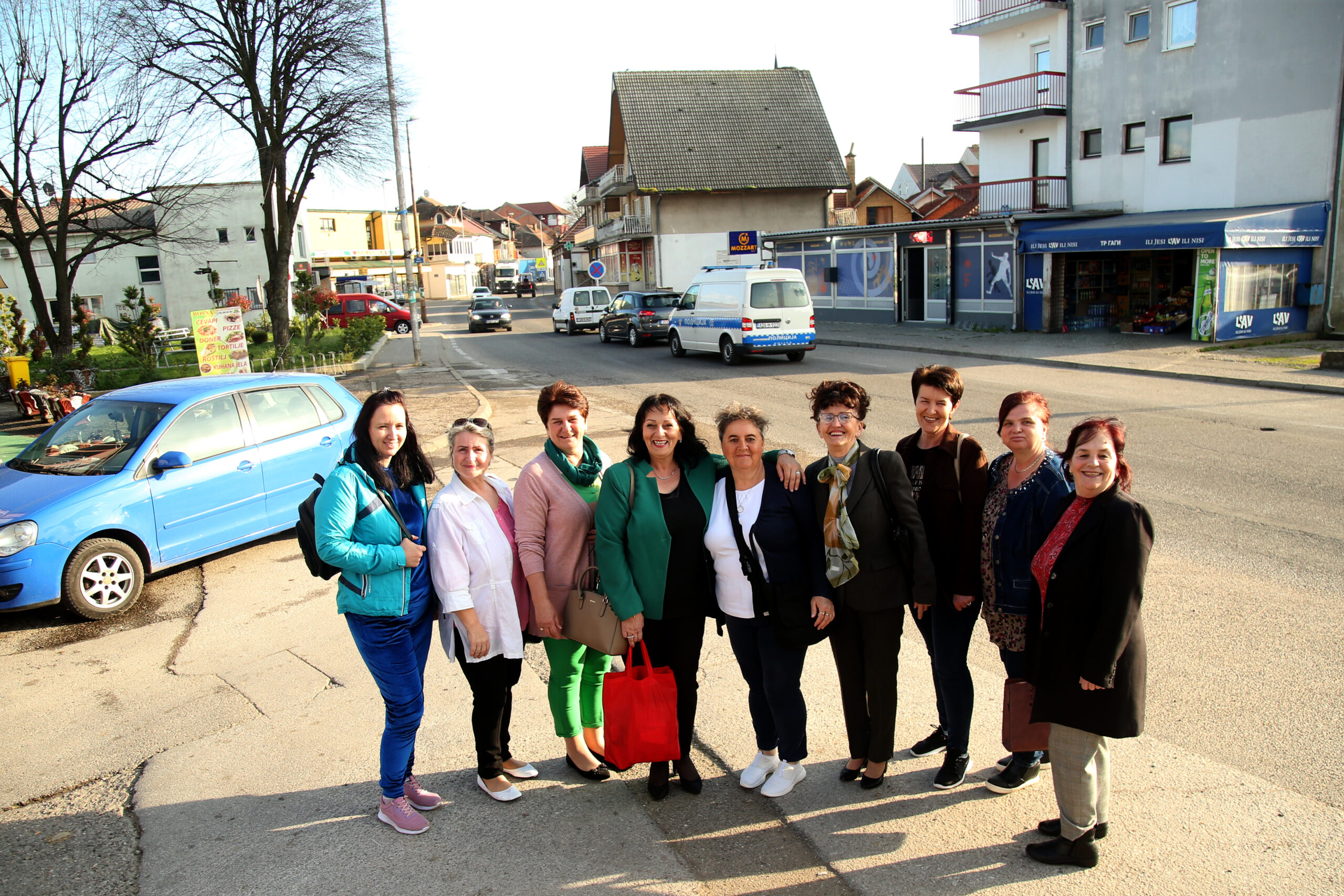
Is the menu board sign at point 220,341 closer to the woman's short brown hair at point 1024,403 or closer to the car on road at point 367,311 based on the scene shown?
the woman's short brown hair at point 1024,403

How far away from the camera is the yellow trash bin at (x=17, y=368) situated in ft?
56.2

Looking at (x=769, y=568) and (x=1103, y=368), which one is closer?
(x=769, y=568)

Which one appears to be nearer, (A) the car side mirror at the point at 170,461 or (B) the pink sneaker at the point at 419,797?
(B) the pink sneaker at the point at 419,797

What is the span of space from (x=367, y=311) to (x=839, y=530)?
133 feet

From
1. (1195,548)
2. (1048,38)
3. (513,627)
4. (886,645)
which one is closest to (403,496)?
(513,627)

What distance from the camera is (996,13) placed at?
30.3 meters

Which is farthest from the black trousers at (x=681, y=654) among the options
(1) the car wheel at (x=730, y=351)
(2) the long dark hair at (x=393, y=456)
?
(1) the car wheel at (x=730, y=351)

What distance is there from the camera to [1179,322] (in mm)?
22938

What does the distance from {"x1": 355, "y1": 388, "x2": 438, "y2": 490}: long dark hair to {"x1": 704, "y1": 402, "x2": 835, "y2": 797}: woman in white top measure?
120 cm

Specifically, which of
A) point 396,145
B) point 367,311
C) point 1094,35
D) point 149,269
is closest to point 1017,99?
point 1094,35

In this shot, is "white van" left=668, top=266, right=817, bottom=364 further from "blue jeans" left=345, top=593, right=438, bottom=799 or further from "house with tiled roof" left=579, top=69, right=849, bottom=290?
"house with tiled roof" left=579, top=69, right=849, bottom=290

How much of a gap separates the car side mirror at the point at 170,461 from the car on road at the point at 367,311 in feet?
113

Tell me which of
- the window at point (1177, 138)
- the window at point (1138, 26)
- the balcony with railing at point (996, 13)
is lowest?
the window at point (1177, 138)

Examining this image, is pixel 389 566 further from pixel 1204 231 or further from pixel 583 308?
pixel 583 308
